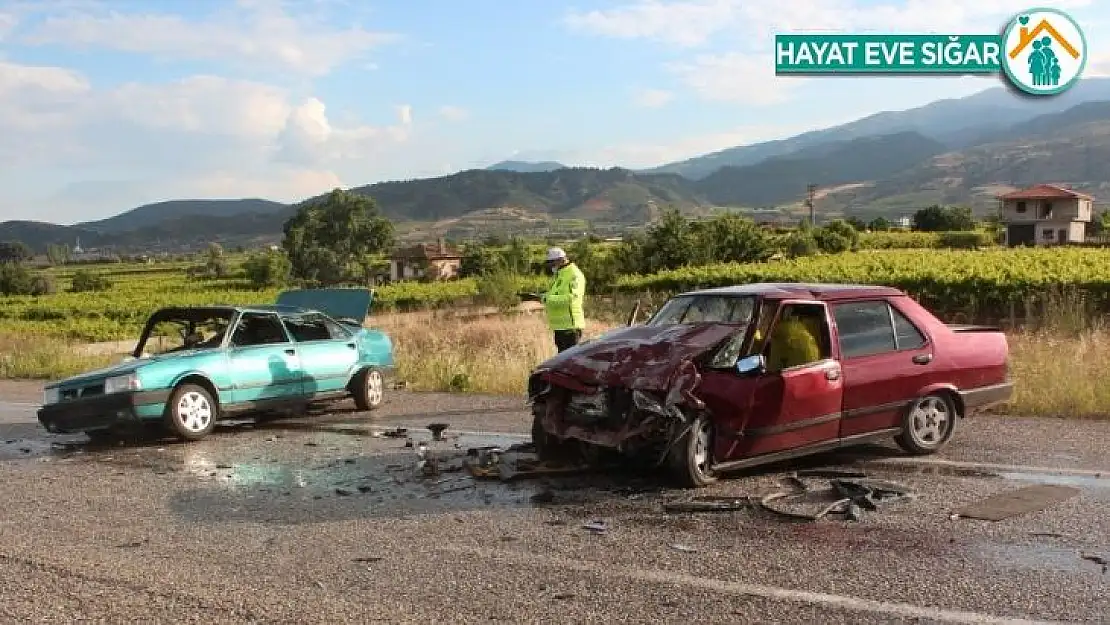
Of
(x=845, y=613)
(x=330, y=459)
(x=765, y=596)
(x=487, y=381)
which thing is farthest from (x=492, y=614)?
(x=487, y=381)

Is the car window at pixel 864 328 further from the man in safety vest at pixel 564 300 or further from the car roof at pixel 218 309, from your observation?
the car roof at pixel 218 309

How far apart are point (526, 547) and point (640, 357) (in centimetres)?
211

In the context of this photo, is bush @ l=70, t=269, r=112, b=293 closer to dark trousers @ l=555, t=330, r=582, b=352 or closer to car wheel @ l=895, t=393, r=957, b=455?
dark trousers @ l=555, t=330, r=582, b=352

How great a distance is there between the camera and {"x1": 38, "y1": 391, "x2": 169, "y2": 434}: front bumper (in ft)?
32.0

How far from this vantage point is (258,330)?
11.3 meters

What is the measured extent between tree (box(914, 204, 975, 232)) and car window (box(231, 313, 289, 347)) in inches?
3942

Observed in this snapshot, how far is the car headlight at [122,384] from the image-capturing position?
981 cm

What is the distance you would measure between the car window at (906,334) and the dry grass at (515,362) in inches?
111

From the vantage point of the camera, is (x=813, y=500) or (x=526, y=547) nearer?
(x=526, y=547)

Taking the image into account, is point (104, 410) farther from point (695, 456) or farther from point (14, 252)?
point (14, 252)

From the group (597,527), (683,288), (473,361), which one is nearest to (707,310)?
(597,527)

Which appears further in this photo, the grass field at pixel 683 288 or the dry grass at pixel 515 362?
the grass field at pixel 683 288

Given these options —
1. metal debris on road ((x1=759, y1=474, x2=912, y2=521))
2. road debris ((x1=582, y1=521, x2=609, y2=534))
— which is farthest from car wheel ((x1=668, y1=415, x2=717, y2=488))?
road debris ((x1=582, y1=521, x2=609, y2=534))

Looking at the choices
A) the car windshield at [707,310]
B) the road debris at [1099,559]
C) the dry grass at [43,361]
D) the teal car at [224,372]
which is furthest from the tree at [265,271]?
the road debris at [1099,559]
